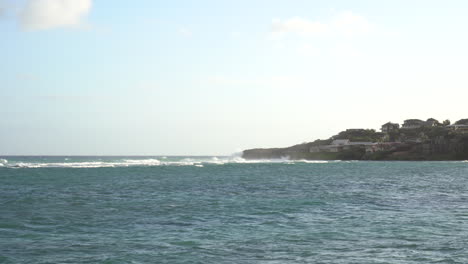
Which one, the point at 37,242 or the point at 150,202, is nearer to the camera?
the point at 37,242

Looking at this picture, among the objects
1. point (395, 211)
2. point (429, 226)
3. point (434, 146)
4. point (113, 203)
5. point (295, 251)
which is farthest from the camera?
point (434, 146)

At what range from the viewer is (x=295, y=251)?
19422mm

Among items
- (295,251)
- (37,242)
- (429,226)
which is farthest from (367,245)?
(37,242)

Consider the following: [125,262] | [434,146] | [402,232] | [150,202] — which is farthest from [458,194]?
[434,146]

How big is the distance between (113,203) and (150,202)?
2.81 metres

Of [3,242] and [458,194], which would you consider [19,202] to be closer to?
[3,242]

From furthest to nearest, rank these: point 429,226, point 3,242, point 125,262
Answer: point 429,226 → point 3,242 → point 125,262

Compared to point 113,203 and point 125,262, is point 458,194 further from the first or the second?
point 125,262

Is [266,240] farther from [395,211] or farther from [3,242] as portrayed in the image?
[395,211]

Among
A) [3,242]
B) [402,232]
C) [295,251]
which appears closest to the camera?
[295,251]

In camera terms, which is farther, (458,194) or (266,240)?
(458,194)

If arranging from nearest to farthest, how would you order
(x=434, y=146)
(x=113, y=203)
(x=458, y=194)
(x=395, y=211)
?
(x=395, y=211)
(x=113, y=203)
(x=458, y=194)
(x=434, y=146)

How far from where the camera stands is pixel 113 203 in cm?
3766

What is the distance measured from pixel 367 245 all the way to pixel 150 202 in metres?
21.5
